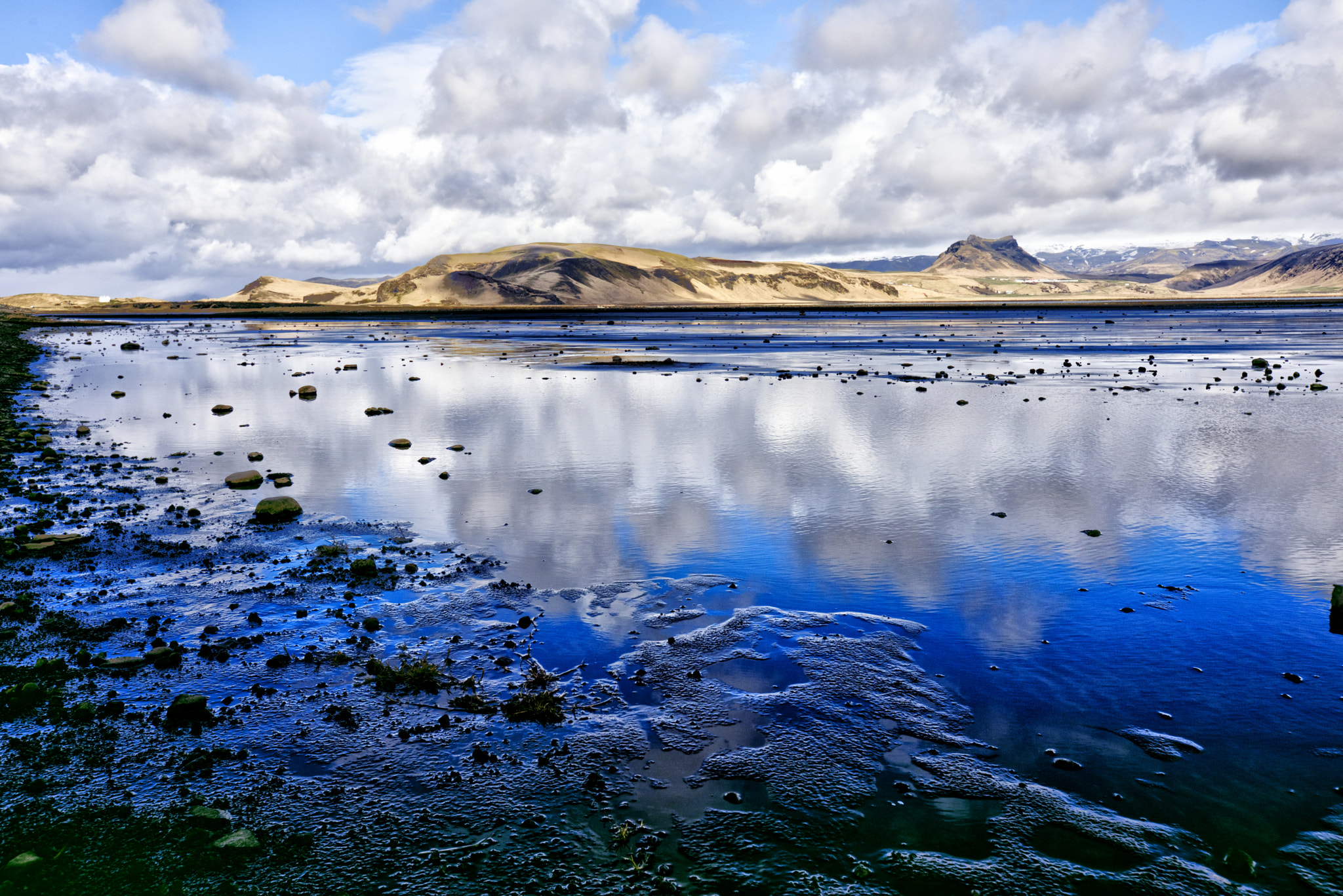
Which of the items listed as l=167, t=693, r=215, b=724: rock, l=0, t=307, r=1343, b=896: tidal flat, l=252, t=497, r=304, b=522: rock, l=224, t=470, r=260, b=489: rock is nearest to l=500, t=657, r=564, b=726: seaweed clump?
l=0, t=307, r=1343, b=896: tidal flat

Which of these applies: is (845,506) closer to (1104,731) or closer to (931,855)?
(1104,731)

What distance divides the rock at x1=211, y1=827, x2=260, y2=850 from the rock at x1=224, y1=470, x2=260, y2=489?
52.2 ft

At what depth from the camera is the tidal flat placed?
7.43m

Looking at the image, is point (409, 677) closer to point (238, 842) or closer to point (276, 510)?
point (238, 842)

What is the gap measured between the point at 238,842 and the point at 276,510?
481 inches

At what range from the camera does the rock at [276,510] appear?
59.2ft

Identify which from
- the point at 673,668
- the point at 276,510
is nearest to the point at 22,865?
the point at 673,668

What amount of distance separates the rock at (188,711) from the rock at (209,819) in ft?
6.64

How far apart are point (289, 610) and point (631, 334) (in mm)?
100219

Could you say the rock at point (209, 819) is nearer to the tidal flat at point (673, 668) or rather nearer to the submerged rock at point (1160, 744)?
the tidal flat at point (673, 668)

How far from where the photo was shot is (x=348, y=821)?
25.5 ft

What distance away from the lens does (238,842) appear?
7348mm

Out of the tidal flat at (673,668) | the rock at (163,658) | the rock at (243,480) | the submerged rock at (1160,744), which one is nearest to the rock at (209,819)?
the tidal flat at (673,668)

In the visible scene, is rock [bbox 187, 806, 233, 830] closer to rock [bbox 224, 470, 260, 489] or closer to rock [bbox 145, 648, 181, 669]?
rock [bbox 145, 648, 181, 669]
